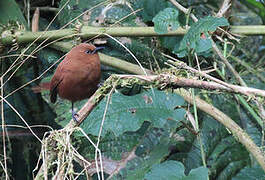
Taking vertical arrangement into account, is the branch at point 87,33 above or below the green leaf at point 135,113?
above

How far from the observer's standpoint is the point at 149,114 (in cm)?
180

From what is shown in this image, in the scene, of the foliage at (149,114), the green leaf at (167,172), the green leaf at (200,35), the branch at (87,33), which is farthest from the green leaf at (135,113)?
the branch at (87,33)

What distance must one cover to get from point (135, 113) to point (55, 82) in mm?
715

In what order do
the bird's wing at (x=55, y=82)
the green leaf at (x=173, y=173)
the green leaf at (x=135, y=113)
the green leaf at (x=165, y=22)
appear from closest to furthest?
the green leaf at (x=173, y=173)
the green leaf at (x=135, y=113)
the green leaf at (x=165, y=22)
the bird's wing at (x=55, y=82)

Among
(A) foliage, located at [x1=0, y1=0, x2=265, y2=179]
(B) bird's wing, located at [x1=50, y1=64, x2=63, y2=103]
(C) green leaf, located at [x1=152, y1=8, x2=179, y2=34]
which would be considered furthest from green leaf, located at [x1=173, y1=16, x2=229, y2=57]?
(B) bird's wing, located at [x1=50, y1=64, x2=63, y2=103]

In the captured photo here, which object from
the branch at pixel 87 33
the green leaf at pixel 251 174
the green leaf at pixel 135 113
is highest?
the branch at pixel 87 33

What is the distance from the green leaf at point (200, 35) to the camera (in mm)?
1999

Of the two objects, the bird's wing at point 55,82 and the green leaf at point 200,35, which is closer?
the green leaf at point 200,35

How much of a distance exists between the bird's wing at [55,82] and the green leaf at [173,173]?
84 cm

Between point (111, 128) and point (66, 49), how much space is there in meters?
0.93

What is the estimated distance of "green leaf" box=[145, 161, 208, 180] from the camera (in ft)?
5.37

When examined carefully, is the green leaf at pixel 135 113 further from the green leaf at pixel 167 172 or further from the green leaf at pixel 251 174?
the green leaf at pixel 251 174

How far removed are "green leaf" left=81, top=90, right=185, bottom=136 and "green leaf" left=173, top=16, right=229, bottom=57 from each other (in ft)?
0.94

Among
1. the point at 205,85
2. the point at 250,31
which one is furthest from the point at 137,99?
the point at 250,31
